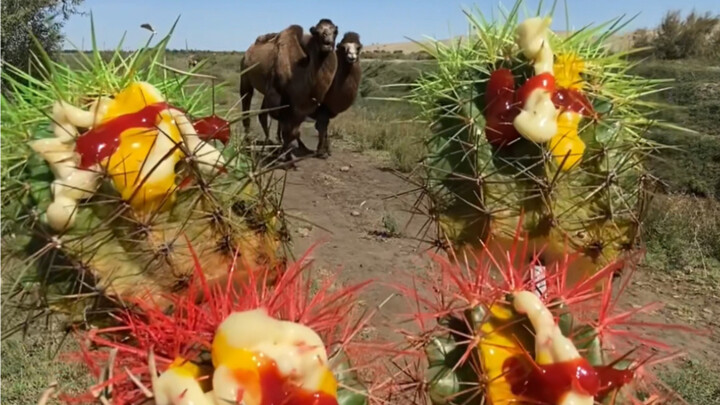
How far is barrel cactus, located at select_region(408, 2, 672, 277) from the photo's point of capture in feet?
5.75

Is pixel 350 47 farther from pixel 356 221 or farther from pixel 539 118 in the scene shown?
pixel 539 118

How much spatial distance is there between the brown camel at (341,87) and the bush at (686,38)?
238 inches

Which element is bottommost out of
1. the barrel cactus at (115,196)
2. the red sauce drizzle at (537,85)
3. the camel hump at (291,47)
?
the barrel cactus at (115,196)

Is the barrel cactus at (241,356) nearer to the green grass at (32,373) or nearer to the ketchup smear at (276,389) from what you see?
the ketchup smear at (276,389)

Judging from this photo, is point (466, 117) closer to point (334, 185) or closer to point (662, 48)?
point (334, 185)

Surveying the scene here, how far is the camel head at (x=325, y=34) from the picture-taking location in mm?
10656

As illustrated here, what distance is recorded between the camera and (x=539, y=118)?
1.71 meters

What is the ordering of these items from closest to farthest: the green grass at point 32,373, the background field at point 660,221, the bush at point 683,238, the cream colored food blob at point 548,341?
the cream colored food blob at point 548,341, the green grass at point 32,373, the background field at point 660,221, the bush at point 683,238

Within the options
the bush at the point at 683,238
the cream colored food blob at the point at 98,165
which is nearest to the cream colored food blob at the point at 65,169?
the cream colored food blob at the point at 98,165

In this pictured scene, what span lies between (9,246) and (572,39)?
1.39 meters

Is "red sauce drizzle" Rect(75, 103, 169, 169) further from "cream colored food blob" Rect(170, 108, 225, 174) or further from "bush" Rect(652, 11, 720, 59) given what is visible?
"bush" Rect(652, 11, 720, 59)

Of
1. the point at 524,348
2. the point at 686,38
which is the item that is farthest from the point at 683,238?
the point at 686,38

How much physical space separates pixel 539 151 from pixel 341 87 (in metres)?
10.2

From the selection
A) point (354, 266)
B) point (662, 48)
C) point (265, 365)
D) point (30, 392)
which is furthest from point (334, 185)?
point (265, 365)
